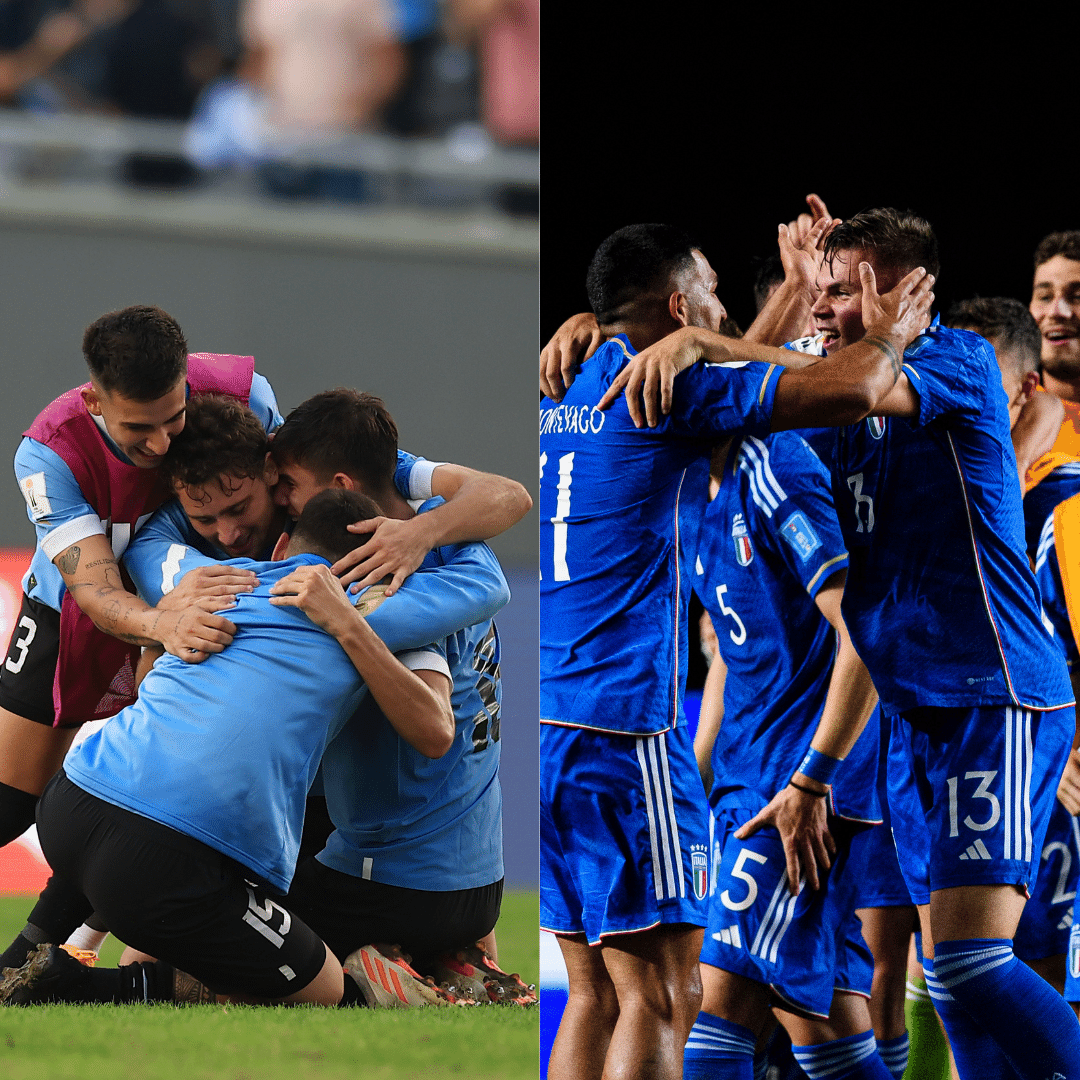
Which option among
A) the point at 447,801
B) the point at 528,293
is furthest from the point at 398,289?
the point at 447,801

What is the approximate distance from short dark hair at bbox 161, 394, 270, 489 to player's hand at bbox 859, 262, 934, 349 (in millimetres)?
1282

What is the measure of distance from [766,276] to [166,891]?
2278 mm

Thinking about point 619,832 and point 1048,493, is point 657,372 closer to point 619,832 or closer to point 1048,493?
point 619,832

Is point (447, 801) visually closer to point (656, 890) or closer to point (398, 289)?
point (656, 890)

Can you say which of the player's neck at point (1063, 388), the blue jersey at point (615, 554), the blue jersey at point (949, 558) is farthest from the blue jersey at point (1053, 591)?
the blue jersey at point (615, 554)

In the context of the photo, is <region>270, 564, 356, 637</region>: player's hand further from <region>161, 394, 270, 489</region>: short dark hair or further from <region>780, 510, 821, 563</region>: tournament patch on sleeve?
<region>780, 510, 821, 563</region>: tournament patch on sleeve

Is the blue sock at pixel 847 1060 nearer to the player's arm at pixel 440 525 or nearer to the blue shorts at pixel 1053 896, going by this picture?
the blue shorts at pixel 1053 896

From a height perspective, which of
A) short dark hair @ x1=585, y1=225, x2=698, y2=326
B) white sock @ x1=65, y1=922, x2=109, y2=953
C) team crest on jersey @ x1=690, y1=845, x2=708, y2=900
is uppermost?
short dark hair @ x1=585, y1=225, x2=698, y2=326

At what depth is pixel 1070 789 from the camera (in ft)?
11.3

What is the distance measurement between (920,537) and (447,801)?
121 centimetres

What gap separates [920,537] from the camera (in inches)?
118

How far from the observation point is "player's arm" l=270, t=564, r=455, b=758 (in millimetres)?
2527

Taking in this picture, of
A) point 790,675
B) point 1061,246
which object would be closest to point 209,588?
point 790,675

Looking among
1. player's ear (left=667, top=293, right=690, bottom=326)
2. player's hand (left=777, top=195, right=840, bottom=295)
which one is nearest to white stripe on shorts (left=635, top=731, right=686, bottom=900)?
player's ear (left=667, top=293, right=690, bottom=326)
